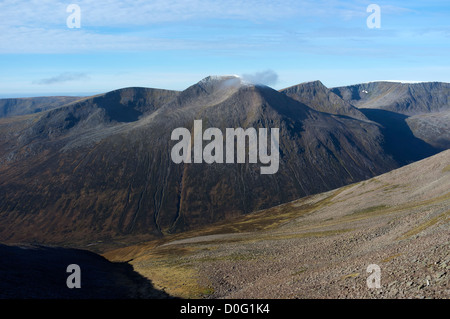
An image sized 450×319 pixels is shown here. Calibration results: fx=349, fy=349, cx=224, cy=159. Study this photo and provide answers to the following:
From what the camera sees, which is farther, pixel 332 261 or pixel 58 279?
pixel 58 279

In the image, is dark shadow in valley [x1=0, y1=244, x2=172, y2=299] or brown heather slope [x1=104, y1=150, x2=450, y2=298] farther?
dark shadow in valley [x1=0, y1=244, x2=172, y2=299]

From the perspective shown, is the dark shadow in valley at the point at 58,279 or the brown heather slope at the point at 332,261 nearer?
the brown heather slope at the point at 332,261

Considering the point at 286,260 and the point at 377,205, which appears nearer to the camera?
the point at 286,260

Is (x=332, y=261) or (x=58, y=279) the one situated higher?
(x=332, y=261)
